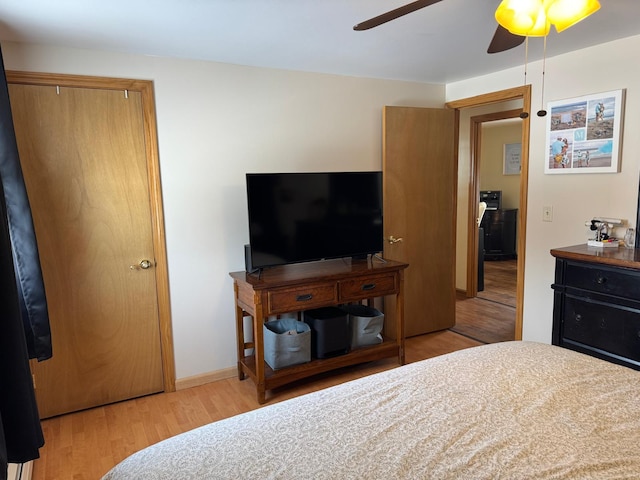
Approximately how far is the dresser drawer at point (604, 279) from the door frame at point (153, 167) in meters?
2.58

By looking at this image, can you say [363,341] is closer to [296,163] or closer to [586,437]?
[296,163]

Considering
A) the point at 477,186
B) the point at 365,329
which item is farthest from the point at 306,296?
the point at 477,186

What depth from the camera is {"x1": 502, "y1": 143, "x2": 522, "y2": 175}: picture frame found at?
7.54 metres

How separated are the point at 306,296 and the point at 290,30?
159 centimetres

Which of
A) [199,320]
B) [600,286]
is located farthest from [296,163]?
[600,286]

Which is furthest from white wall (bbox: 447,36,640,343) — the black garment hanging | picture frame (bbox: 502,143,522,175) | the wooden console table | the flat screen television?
picture frame (bbox: 502,143,522,175)

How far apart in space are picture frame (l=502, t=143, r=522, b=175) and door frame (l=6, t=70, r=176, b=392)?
6487mm

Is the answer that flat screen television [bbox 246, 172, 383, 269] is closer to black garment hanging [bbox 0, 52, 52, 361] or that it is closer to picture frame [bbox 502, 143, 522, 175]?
black garment hanging [bbox 0, 52, 52, 361]

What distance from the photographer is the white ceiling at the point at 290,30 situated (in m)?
2.04

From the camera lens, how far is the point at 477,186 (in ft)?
16.4

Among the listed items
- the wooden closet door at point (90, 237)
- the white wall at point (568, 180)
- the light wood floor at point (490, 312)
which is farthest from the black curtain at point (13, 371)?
the light wood floor at point (490, 312)

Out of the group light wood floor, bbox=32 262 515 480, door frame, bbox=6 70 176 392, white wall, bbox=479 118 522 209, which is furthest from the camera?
white wall, bbox=479 118 522 209

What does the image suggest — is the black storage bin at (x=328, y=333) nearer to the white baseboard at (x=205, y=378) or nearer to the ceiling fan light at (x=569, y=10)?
the white baseboard at (x=205, y=378)

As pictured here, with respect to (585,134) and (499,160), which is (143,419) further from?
(499,160)
